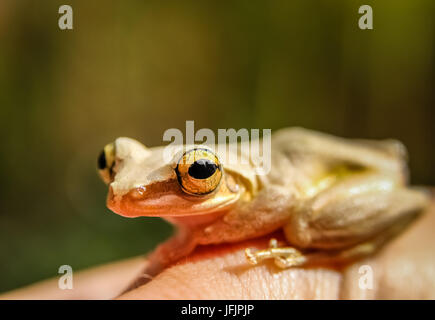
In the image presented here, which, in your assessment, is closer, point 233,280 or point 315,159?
point 233,280

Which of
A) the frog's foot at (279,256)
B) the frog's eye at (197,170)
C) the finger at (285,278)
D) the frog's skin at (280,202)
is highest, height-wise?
the frog's eye at (197,170)

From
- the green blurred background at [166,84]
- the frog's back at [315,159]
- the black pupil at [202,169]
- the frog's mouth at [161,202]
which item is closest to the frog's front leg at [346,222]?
the frog's back at [315,159]

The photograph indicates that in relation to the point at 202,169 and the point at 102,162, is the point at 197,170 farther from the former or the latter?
the point at 102,162

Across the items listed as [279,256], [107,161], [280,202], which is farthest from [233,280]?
[107,161]

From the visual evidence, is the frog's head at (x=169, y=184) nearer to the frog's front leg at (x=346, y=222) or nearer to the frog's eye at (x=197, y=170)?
the frog's eye at (x=197, y=170)
